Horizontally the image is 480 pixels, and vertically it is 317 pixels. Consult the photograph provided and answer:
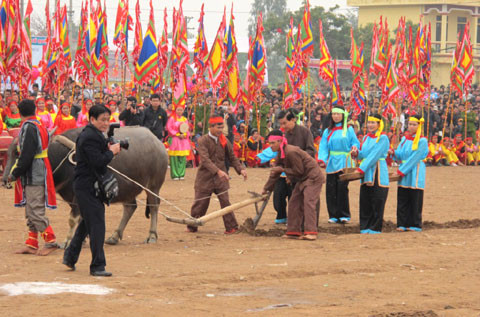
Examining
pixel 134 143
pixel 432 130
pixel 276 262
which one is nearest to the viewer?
pixel 276 262

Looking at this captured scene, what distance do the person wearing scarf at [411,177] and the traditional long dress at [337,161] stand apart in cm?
80

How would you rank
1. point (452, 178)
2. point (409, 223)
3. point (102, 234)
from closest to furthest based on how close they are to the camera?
point (102, 234) → point (409, 223) → point (452, 178)

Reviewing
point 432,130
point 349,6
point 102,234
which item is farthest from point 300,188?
point 349,6

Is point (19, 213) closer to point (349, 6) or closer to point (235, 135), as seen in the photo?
point (235, 135)

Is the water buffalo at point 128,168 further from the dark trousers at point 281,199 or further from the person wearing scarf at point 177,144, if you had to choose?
the person wearing scarf at point 177,144

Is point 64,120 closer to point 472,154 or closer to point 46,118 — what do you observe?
point 46,118

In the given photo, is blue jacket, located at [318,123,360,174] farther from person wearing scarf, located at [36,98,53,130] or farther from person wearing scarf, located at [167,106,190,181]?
person wearing scarf, located at [36,98,53,130]

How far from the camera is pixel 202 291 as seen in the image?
24.8ft

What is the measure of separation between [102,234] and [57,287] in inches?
33.7

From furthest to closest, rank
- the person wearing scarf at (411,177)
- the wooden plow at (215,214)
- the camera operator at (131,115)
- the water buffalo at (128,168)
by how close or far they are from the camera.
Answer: the camera operator at (131,115)
the person wearing scarf at (411,177)
the wooden plow at (215,214)
the water buffalo at (128,168)

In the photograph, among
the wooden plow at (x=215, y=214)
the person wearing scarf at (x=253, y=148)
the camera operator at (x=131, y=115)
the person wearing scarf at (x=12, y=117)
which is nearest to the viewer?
the wooden plow at (x=215, y=214)

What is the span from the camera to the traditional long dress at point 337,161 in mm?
12906

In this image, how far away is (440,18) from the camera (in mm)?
57312

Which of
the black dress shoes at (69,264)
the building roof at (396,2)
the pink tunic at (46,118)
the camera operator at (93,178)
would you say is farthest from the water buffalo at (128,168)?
the building roof at (396,2)
